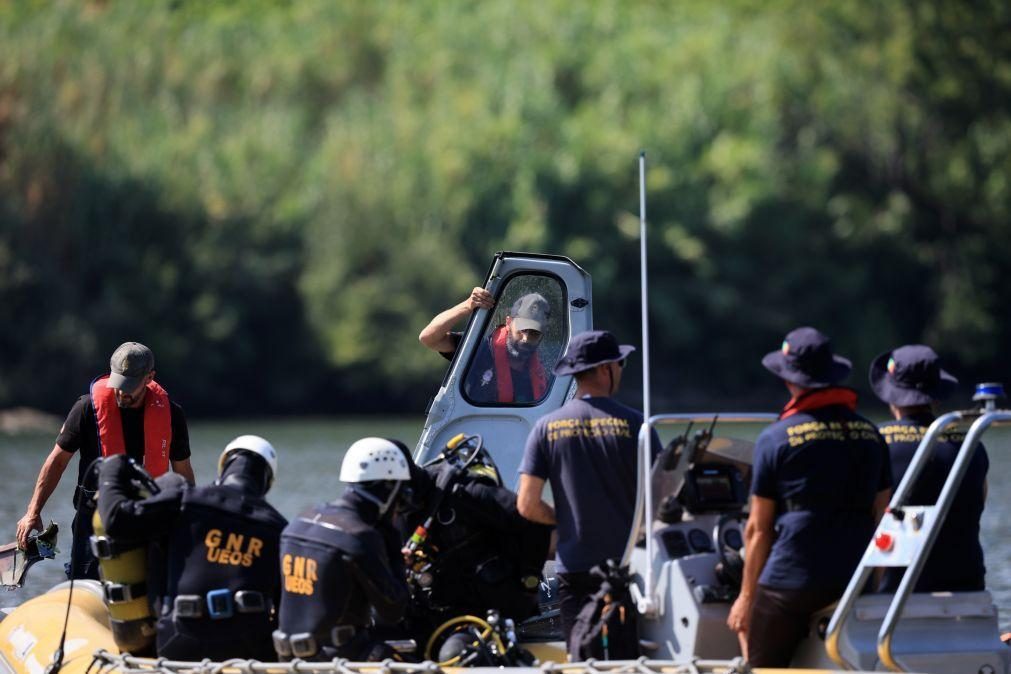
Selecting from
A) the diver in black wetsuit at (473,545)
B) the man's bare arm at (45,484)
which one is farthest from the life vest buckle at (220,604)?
the man's bare arm at (45,484)

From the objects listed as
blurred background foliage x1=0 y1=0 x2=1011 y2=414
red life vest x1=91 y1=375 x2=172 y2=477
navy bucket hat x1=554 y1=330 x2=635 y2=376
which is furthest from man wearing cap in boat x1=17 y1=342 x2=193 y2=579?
blurred background foliage x1=0 y1=0 x2=1011 y2=414

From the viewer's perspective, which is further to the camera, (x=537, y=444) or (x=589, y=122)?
(x=589, y=122)

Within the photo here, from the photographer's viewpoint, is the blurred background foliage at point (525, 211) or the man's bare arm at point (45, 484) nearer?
the man's bare arm at point (45, 484)

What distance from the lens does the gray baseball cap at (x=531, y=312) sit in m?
10.2

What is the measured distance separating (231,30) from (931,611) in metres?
52.7

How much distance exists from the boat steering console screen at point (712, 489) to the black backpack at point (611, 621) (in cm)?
49

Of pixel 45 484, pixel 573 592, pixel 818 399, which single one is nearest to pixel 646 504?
pixel 573 592

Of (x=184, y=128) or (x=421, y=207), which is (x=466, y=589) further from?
(x=184, y=128)

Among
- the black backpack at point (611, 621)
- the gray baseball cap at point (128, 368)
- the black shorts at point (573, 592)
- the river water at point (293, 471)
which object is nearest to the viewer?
the black backpack at point (611, 621)

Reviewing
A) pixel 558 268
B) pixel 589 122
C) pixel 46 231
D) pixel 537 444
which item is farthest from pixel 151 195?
pixel 537 444

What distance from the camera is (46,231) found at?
4553 centimetres

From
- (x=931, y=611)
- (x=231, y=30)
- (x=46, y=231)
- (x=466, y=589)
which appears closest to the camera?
(x=931, y=611)

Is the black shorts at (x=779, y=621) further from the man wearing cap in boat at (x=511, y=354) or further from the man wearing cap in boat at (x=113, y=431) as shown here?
the man wearing cap in boat at (x=113, y=431)

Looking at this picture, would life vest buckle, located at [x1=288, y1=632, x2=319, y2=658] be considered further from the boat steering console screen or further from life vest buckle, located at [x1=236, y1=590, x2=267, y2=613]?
the boat steering console screen
